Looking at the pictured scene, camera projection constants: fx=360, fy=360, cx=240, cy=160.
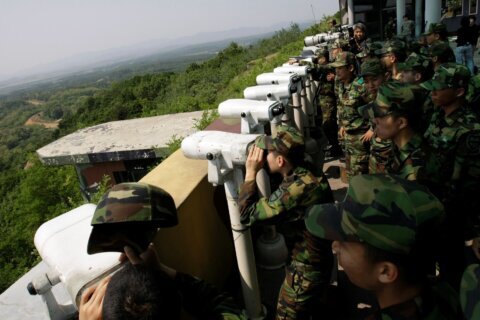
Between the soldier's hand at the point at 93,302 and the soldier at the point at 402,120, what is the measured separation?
2.20 meters

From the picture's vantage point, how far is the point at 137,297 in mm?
1204

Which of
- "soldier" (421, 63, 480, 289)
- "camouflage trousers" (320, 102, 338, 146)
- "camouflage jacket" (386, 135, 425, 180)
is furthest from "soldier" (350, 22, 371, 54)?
"camouflage jacket" (386, 135, 425, 180)

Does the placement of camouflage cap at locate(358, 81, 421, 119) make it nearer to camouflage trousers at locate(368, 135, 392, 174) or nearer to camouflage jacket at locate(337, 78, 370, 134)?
camouflage trousers at locate(368, 135, 392, 174)

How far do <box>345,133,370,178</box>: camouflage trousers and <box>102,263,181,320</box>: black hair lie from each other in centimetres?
371

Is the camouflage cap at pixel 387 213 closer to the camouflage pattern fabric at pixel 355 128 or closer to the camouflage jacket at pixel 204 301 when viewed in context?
the camouflage jacket at pixel 204 301

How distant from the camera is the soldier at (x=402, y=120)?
8.83ft

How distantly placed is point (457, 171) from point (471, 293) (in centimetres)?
192

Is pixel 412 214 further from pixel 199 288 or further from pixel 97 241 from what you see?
pixel 97 241

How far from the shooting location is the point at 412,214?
1.21 m

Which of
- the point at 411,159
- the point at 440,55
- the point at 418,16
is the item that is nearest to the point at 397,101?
the point at 411,159

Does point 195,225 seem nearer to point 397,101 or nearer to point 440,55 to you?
point 397,101

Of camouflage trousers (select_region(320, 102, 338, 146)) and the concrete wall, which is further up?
the concrete wall

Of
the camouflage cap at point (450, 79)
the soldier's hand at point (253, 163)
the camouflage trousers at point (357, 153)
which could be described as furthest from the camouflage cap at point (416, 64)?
the soldier's hand at point (253, 163)

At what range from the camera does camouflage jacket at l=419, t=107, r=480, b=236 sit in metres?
2.65
